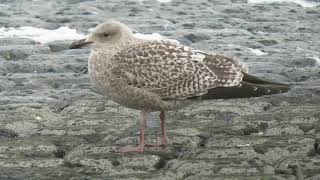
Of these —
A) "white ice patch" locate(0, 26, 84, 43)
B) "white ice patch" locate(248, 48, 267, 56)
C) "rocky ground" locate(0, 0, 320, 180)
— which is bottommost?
"white ice patch" locate(0, 26, 84, 43)

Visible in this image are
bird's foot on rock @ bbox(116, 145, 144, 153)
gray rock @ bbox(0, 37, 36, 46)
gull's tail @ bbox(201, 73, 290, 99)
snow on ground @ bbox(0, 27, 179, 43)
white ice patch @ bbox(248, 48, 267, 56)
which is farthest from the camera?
snow on ground @ bbox(0, 27, 179, 43)

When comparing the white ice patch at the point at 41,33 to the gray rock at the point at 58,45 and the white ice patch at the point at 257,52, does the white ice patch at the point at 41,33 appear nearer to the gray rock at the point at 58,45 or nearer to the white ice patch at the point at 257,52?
the gray rock at the point at 58,45

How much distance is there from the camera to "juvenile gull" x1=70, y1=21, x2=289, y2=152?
652cm

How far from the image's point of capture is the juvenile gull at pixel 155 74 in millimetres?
6516

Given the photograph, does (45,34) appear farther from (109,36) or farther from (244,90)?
(244,90)

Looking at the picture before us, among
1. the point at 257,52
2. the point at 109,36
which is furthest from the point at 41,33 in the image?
the point at 109,36

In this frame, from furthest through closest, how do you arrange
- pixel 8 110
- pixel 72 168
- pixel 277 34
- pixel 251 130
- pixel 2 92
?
pixel 277 34
pixel 2 92
pixel 8 110
pixel 251 130
pixel 72 168

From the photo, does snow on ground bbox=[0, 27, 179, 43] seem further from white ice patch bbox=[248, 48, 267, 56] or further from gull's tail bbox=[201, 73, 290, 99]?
gull's tail bbox=[201, 73, 290, 99]

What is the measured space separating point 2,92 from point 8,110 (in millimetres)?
1213

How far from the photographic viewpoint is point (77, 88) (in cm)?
993

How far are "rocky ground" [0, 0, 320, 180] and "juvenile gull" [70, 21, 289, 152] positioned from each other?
1.36ft

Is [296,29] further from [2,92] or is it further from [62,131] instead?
[62,131]

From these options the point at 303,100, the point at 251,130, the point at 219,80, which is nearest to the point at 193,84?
the point at 219,80

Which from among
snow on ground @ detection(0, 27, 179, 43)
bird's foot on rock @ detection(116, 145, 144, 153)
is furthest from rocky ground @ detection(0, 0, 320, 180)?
snow on ground @ detection(0, 27, 179, 43)
